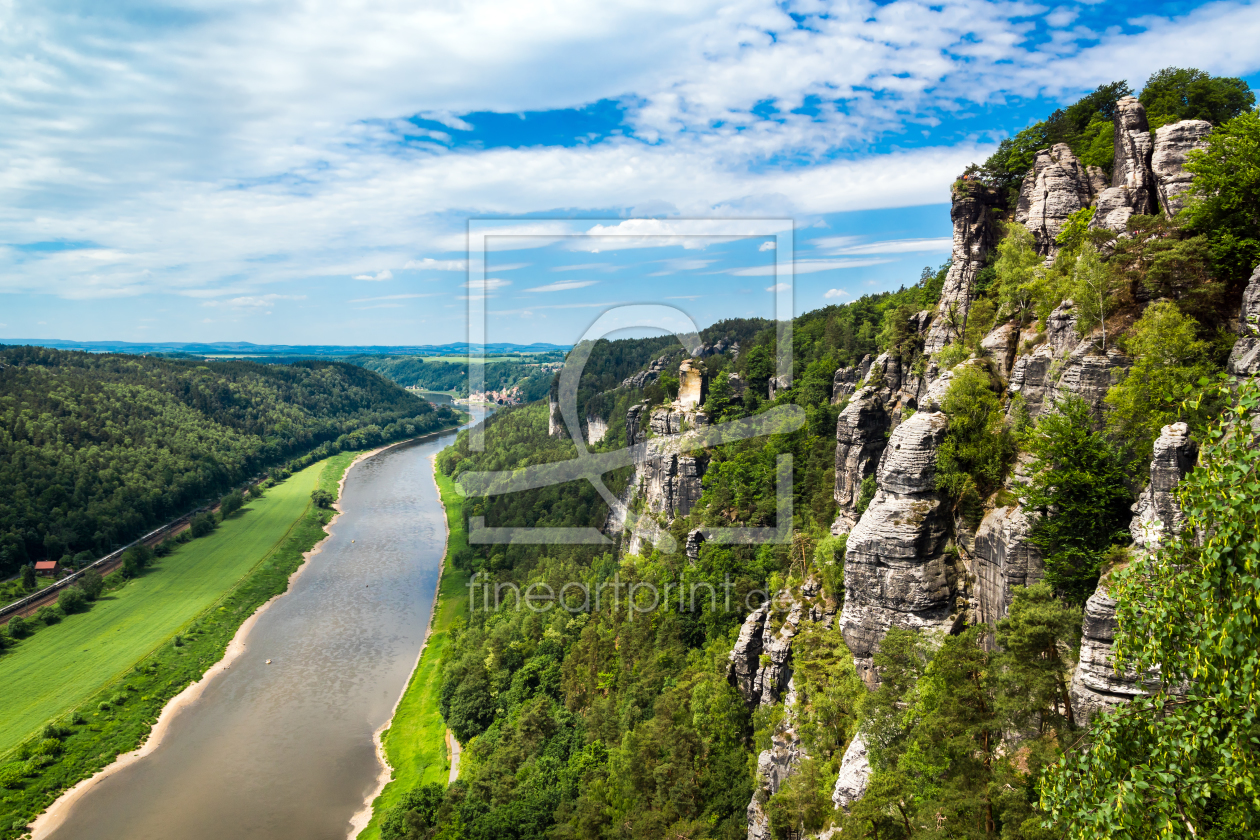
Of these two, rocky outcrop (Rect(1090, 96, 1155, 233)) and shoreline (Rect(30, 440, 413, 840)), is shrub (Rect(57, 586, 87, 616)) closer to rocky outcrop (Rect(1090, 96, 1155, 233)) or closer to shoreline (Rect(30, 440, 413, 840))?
shoreline (Rect(30, 440, 413, 840))

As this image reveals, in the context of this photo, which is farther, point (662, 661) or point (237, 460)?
point (237, 460)

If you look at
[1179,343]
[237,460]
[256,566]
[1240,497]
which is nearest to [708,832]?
[1179,343]

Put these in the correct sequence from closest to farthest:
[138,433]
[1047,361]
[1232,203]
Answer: [1232,203]
[1047,361]
[138,433]

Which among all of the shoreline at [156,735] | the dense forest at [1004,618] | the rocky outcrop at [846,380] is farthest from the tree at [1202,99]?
the shoreline at [156,735]

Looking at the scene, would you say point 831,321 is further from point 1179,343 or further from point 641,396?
point 1179,343

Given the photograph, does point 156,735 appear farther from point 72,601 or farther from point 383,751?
point 72,601

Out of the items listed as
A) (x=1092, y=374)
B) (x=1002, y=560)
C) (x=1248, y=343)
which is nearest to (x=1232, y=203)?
(x=1092, y=374)

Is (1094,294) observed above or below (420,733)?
above
